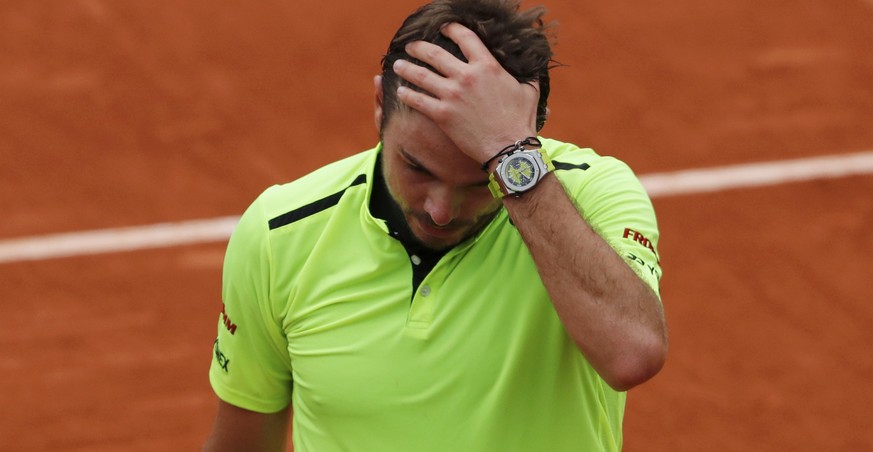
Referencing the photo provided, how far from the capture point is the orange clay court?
676cm

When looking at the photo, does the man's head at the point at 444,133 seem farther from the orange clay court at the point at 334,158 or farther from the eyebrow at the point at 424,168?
the orange clay court at the point at 334,158

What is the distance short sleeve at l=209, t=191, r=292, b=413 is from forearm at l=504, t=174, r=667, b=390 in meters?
0.79

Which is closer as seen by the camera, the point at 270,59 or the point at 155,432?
the point at 155,432

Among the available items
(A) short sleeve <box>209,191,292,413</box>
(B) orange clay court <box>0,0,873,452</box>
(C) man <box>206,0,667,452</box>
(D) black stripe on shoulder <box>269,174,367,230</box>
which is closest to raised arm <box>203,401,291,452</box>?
(A) short sleeve <box>209,191,292,413</box>

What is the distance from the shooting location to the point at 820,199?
7.45 metres

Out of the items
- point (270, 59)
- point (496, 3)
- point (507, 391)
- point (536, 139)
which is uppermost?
point (270, 59)

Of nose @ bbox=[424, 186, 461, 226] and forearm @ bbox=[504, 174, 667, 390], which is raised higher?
nose @ bbox=[424, 186, 461, 226]

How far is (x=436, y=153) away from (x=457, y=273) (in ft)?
1.17

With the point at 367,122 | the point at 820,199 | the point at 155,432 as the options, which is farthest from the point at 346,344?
the point at 820,199

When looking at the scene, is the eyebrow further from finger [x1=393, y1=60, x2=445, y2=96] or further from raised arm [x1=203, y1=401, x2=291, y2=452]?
raised arm [x1=203, y1=401, x2=291, y2=452]

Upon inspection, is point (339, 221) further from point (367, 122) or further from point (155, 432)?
point (367, 122)

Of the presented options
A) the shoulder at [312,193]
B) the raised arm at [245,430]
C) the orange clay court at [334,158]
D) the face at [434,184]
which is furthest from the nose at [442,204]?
the orange clay court at [334,158]

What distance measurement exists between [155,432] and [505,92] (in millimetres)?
4192

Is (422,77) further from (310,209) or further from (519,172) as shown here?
(310,209)
